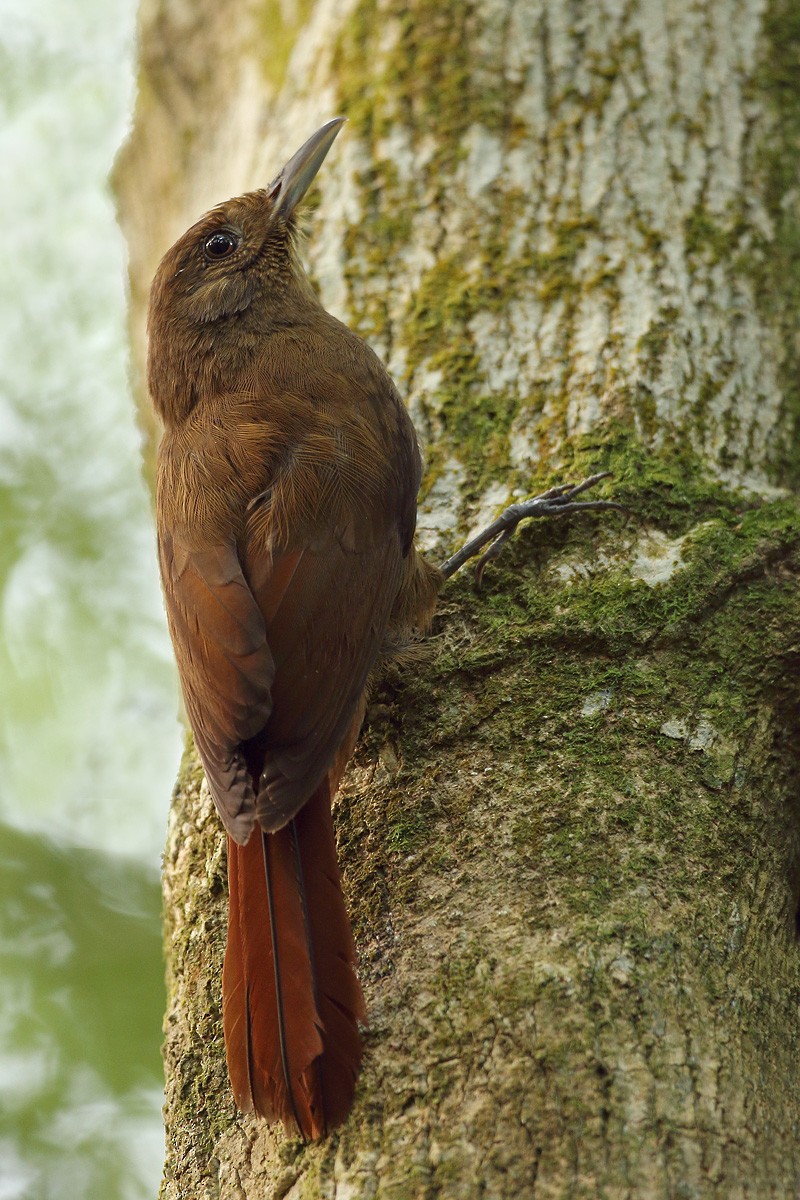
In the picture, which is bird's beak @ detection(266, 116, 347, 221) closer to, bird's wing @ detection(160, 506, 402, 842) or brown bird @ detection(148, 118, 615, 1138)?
brown bird @ detection(148, 118, 615, 1138)

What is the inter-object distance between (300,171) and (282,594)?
55.9 inches

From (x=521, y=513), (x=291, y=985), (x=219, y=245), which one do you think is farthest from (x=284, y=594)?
(x=219, y=245)

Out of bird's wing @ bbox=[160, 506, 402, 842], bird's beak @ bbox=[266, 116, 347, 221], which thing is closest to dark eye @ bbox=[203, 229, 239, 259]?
bird's beak @ bbox=[266, 116, 347, 221]

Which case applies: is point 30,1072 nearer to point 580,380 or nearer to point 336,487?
point 336,487

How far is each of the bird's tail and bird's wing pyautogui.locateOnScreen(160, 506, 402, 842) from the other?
8 cm

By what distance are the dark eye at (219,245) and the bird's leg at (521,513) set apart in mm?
1235

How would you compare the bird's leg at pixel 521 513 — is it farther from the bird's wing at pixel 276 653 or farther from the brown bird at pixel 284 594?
the bird's wing at pixel 276 653

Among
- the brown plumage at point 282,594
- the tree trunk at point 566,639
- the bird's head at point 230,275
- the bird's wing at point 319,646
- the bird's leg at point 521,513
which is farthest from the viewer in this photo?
the bird's head at point 230,275

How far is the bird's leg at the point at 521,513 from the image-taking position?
2.45m

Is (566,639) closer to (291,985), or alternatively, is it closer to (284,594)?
(284,594)

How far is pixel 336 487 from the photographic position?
8.20 feet

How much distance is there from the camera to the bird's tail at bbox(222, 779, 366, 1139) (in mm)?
1798

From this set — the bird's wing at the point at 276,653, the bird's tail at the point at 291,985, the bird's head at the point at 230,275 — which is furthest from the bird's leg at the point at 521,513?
the bird's head at the point at 230,275

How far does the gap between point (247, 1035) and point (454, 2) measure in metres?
2.81
